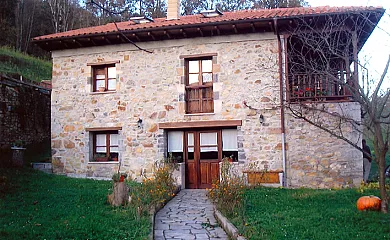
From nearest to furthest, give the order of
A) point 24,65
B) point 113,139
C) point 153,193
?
point 153,193 → point 113,139 → point 24,65

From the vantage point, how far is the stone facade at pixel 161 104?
36.3 feet

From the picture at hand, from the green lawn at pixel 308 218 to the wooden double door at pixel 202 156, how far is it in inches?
110

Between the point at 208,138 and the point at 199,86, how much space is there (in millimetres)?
1583

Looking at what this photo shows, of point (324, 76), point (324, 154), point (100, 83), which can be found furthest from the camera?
point (100, 83)

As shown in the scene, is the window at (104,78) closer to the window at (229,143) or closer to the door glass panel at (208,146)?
the door glass panel at (208,146)

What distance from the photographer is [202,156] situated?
465 inches

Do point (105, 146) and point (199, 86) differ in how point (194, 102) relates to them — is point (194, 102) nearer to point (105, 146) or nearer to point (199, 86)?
point (199, 86)

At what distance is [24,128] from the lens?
1491 centimetres

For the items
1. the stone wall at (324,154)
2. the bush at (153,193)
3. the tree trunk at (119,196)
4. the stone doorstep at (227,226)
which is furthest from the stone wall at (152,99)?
the stone doorstep at (227,226)

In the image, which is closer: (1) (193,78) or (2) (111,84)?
(1) (193,78)

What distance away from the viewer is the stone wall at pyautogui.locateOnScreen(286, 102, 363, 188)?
1060 centimetres

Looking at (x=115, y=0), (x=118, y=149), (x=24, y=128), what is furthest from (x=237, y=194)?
(x=115, y=0)

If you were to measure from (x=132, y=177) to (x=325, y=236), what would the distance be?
295 inches

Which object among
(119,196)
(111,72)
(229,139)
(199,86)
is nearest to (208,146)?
(229,139)
